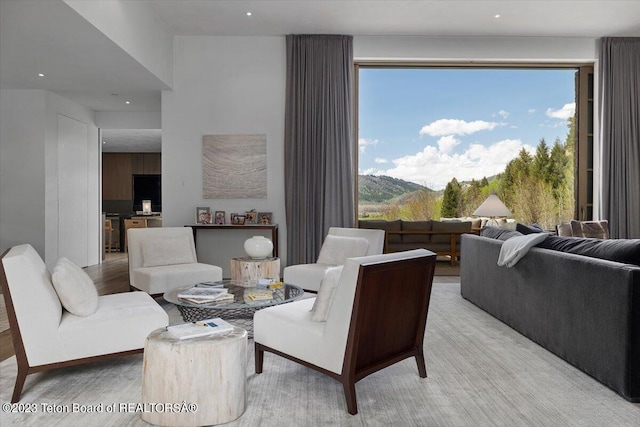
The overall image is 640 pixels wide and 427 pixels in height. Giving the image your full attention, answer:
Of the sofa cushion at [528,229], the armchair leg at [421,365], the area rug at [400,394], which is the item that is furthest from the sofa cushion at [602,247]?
the armchair leg at [421,365]

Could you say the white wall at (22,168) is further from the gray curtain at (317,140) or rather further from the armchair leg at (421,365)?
the armchair leg at (421,365)

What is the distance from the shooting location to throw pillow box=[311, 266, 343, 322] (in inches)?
95.1

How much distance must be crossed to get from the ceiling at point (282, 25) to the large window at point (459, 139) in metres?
2.04

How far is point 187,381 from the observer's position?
2.06 metres

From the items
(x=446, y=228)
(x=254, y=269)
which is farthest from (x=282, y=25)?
(x=446, y=228)

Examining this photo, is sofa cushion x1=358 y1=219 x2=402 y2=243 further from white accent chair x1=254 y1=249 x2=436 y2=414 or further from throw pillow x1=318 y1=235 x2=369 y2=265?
white accent chair x1=254 y1=249 x2=436 y2=414

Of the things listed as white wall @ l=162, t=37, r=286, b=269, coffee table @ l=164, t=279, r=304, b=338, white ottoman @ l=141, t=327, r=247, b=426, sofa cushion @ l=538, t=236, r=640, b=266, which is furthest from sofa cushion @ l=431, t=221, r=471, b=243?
white ottoman @ l=141, t=327, r=247, b=426

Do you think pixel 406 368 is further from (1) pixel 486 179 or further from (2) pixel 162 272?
(1) pixel 486 179

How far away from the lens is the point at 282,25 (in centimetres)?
587

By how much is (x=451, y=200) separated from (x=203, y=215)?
4675 mm

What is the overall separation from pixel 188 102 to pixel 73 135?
227 cm

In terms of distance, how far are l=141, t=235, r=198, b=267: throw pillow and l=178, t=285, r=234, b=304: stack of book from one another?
1.42 m

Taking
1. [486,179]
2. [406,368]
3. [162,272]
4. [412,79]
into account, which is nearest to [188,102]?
[162,272]

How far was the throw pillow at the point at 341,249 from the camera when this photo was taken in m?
4.64
